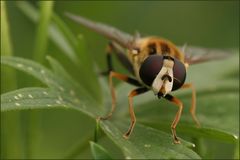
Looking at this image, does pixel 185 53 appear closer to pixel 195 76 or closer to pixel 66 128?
pixel 195 76

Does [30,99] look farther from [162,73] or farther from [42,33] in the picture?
[42,33]

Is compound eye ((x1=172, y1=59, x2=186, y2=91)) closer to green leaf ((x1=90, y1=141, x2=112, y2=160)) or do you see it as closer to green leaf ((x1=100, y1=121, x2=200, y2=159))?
green leaf ((x1=100, y1=121, x2=200, y2=159))

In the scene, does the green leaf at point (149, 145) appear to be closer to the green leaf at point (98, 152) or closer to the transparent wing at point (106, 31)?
the green leaf at point (98, 152)

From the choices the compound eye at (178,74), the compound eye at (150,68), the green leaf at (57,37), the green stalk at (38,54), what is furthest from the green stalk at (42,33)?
the compound eye at (178,74)

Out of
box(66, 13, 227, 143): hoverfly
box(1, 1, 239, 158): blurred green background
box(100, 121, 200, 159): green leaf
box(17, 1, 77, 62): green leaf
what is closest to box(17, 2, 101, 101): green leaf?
box(17, 1, 77, 62): green leaf

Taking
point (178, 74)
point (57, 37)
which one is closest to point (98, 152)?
point (178, 74)
